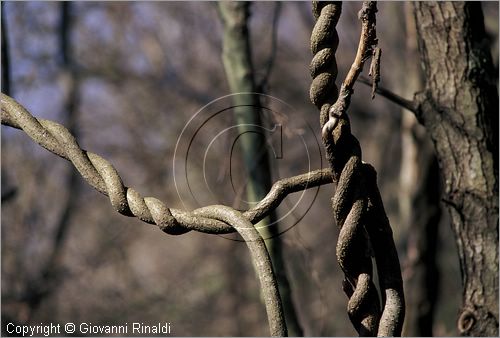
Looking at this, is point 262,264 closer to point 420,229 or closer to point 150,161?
point 420,229

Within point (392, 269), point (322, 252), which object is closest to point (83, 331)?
point (322, 252)

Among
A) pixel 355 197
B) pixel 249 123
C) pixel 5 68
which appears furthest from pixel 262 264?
pixel 5 68

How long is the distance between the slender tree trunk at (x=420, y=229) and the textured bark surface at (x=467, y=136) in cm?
108

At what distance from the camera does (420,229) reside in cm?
317

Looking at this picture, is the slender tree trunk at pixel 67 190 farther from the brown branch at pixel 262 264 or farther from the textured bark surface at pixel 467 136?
the brown branch at pixel 262 264

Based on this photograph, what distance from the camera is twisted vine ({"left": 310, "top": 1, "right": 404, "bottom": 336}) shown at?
734mm

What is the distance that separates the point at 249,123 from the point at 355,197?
1.22 m

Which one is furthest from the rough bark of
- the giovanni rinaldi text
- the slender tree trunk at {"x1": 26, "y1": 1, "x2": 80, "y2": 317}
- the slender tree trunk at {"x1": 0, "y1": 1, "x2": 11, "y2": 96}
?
the slender tree trunk at {"x1": 26, "y1": 1, "x2": 80, "y2": 317}

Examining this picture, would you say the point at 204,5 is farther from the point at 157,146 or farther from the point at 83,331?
the point at 83,331

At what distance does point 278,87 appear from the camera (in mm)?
5742

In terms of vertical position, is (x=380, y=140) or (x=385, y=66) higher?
(x=385, y=66)

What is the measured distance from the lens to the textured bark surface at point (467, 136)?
168cm

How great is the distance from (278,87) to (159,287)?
2400mm

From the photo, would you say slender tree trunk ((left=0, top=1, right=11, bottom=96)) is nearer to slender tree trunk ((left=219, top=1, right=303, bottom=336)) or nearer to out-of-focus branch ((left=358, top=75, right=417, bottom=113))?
slender tree trunk ((left=219, top=1, right=303, bottom=336))
